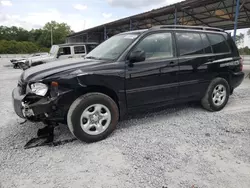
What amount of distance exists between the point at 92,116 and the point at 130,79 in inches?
33.5

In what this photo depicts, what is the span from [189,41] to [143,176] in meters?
2.78

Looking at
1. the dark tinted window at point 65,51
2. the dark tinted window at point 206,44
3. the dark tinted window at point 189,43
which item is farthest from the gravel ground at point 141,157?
the dark tinted window at point 65,51

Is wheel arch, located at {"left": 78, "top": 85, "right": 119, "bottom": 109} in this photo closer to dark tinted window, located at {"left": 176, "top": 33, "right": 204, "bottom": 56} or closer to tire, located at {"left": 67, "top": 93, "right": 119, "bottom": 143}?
tire, located at {"left": 67, "top": 93, "right": 119, "bottom": 143}

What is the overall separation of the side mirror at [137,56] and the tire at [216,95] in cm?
185

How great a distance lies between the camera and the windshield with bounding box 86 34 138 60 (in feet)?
10.9

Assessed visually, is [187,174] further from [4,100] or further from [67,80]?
[4,100]

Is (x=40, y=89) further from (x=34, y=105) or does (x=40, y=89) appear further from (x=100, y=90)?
(x=100, y=90)

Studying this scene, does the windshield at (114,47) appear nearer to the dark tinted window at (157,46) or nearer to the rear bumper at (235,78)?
the dark tinted window at (157,46)

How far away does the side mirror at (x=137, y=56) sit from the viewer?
3.12 m

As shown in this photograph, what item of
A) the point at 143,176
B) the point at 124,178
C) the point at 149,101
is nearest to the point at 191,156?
the point at 143,176

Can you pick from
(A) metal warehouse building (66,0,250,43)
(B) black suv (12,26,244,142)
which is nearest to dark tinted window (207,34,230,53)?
(B) black suv (12,26,244,142)

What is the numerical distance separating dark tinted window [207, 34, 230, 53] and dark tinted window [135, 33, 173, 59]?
3.75 ft

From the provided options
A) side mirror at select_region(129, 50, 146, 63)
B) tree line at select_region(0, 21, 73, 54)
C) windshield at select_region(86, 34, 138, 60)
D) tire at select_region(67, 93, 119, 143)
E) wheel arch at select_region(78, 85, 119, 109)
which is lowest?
tire at select_region(67, 93, 119, 143)

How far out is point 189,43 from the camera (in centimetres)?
387
